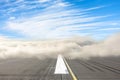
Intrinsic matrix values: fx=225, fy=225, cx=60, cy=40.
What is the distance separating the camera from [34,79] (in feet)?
42.5

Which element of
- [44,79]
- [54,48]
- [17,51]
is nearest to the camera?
[44,79]

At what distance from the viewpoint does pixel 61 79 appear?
514 inches

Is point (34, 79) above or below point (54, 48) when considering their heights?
below

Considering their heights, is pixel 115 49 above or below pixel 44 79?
above

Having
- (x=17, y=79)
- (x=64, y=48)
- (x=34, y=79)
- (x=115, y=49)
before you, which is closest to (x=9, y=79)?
(x=17, y=79)

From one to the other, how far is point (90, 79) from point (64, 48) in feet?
226

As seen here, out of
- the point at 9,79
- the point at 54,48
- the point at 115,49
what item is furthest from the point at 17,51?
the point at 9,79

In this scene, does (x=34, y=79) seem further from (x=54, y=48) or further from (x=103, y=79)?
(x=54, y=48)

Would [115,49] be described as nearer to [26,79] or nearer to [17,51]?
[17,51]

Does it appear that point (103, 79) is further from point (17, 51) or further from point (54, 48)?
point (54, 48)

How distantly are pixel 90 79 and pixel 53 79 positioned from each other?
219 centimetres

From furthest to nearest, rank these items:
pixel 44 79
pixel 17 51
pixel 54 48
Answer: pixel 54 48 → pixel 17 51 → pixel 44 79

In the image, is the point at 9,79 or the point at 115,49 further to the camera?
the point at 115,49

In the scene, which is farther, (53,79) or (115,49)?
(115,49)
